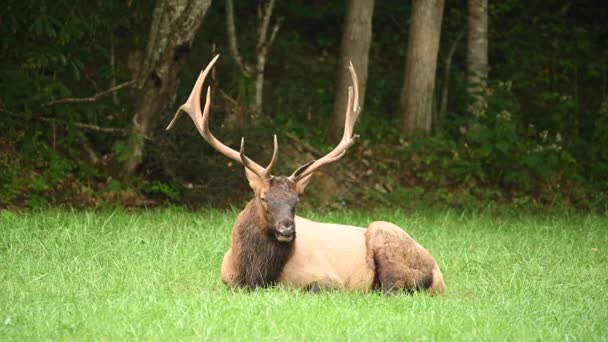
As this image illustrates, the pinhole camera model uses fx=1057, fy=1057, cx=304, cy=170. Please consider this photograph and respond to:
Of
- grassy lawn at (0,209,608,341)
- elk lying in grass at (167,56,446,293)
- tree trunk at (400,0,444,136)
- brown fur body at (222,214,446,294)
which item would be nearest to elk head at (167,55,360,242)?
elk lying in grass at (167,56,446,293)

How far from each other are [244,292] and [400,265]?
126 cm

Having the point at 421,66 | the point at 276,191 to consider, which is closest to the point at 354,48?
the point at 421,66

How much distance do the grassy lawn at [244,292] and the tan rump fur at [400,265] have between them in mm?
246

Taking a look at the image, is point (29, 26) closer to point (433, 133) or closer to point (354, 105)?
point (354, 105)

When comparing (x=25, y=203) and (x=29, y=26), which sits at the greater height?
(x=29, y=26)

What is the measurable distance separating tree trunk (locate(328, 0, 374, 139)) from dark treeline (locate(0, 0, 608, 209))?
0.02 metres

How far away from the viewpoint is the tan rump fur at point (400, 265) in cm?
830

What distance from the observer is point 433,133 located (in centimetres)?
1650

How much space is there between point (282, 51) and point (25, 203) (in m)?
6.72

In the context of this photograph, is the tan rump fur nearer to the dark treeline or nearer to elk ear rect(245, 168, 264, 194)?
elk ear rect(245, 168, 264, 194)

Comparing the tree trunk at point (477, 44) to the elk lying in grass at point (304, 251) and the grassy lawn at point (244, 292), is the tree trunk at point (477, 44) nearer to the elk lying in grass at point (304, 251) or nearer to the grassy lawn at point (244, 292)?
the grassy lawn at point (244, 292)

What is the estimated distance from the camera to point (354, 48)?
15.7m

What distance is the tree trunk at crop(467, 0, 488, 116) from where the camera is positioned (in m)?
16.3

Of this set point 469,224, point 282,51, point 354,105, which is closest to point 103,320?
point 354,105
